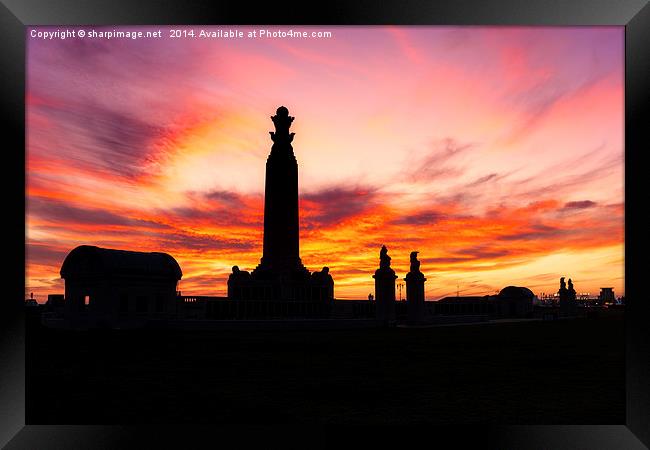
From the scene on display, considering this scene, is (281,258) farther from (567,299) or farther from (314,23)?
(567,299)

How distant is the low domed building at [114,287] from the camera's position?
36031 mm

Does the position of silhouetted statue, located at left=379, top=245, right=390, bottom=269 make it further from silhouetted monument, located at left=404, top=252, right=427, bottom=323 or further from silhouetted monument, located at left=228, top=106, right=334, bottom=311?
silhouetted monument, located at left=228, top=106, right=334, bottom=311

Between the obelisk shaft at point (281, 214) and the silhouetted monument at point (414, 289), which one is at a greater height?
the obelisk shaft at point (281, 214)

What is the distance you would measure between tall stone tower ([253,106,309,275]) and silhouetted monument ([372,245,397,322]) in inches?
259

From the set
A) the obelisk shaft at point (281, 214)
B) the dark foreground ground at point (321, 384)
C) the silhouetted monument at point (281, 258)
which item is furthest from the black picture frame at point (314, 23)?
the obelisk shaft at point (281, 214)

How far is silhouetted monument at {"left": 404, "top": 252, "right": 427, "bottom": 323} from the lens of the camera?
38.5m

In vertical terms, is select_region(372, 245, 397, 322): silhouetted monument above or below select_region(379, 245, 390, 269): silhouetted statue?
below

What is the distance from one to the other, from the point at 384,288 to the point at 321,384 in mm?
24903

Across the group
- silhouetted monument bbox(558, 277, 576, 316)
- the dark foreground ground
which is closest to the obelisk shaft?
the dark foreground ground

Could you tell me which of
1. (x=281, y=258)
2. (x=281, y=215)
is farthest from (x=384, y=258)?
(x=281, y=215)

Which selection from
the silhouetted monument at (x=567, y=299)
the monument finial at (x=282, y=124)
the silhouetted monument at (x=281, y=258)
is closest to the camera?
the silhouetted monument at (x=281, y=258)

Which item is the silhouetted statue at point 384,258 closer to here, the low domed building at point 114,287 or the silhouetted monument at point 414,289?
the silhouetted monument at point 414,289

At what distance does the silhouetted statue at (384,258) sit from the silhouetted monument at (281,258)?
5572 millimetres

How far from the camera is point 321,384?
13859mm
